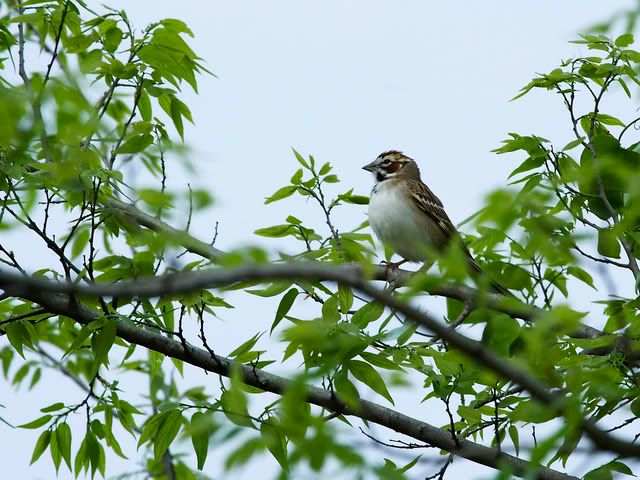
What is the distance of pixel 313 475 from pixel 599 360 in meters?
2.94

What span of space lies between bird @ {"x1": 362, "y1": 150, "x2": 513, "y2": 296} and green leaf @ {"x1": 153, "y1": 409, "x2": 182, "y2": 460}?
3733mm

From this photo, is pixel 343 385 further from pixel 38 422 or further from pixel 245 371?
pixel 38 422

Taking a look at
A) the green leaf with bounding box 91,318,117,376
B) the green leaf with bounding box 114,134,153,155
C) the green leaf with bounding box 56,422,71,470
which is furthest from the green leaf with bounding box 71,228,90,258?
the green leaf with bounding box 91,318,117,376

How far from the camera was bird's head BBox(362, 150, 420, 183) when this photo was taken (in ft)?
36.9

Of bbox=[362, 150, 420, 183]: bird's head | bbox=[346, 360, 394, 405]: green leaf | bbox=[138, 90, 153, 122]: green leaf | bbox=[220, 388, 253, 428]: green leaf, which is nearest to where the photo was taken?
bbox=[220, 388, 253, 428]: green leaf

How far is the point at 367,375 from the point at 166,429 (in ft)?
4.21

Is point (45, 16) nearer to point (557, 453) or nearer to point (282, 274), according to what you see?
point (557, 453)

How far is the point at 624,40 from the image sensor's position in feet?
21.4

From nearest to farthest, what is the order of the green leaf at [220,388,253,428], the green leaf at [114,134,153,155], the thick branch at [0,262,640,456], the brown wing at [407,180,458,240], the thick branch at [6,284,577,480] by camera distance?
the thick branch at [0,262,640,456] < the green leaf at [220,388,253,428] < the thick branch at [6,284,577,480] < the green leaf at [114,134,153,155] < the brown wing at [407,180,458,240]

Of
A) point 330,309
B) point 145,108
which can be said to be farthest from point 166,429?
point 145,108

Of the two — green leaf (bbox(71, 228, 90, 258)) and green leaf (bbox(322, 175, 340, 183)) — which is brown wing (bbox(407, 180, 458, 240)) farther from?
green leaf (bbox(71, 228, 90, 258))

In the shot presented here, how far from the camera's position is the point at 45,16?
7656 mm

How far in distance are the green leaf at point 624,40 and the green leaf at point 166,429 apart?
3.61 meters

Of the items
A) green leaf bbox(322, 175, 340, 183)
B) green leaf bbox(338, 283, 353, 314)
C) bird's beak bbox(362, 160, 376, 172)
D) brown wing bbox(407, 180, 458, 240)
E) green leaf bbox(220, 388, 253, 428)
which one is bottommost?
green leaf bbox(220, 388, 253, 428)
